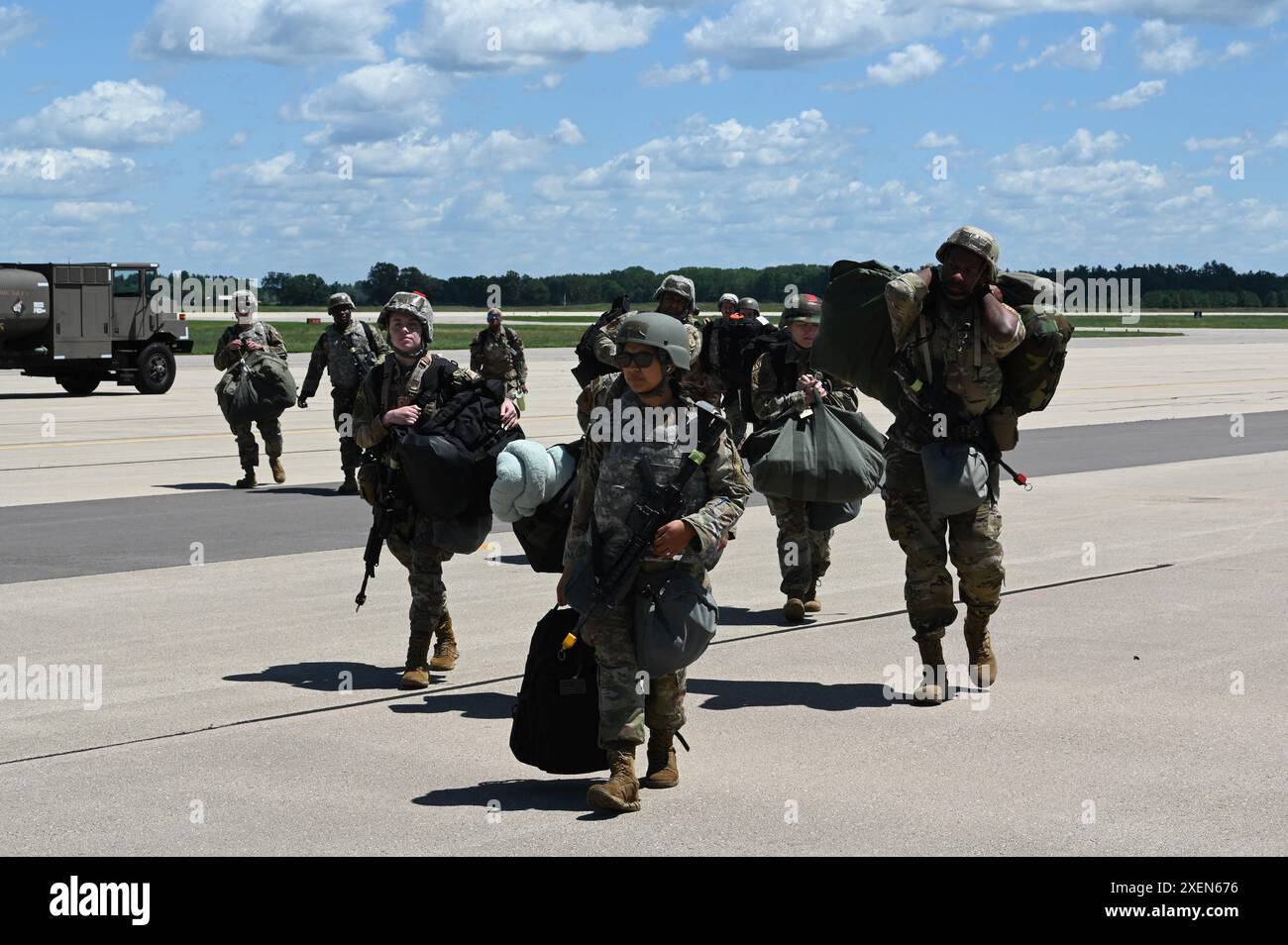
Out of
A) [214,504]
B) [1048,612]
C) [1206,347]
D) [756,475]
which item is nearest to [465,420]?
[756,475]

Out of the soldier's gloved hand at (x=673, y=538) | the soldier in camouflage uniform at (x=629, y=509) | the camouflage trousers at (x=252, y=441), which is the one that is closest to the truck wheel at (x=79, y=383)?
the camouflage trousers at (x=252, y=441)

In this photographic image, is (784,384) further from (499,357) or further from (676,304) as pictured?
(499,357)

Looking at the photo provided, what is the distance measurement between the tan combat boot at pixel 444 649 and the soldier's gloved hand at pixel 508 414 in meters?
1.05

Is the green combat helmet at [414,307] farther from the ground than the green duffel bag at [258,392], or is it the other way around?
the green combat helmet at [414,307]

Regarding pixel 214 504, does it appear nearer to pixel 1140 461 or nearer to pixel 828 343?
pixel 828 343

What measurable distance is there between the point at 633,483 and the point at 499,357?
13271mm

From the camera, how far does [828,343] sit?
8359 mm

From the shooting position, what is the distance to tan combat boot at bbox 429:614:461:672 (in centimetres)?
856

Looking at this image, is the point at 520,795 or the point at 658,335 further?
the point at 520,795

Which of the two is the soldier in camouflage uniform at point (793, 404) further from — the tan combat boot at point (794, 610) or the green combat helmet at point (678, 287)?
the green combat helmet at point (678, 287)

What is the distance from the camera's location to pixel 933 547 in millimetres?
8172
